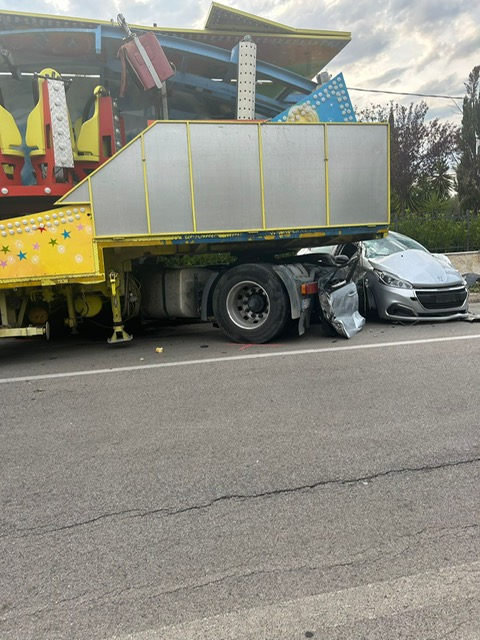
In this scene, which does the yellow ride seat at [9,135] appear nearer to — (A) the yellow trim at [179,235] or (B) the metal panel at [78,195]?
(B) the metal panel at [78,195]

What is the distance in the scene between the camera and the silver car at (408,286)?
325 inches

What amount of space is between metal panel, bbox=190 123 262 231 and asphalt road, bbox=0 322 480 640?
2.42 meters

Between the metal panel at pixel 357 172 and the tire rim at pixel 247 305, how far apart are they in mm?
1476

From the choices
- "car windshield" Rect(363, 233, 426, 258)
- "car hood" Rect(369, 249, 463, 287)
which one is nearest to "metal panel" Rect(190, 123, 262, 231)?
"car hood" Rect(369, 249, 463, 287)

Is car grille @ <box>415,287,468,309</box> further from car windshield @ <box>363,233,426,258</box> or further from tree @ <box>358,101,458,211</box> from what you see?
tree @ <box>358,101,458,211</box>

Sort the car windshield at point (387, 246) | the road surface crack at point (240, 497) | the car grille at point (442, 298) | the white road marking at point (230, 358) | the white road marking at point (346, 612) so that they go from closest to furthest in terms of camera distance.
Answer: the white road marking at point (346, 612)
the road surface crack at point (240, 497)
the white road marking at point (230, 358)
the car grille at point (442, 298)
the car windshield at point (387, 246)

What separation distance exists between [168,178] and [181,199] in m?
0.31

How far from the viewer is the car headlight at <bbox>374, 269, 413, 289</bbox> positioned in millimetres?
8273

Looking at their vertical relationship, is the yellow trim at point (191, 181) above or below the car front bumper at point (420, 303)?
above

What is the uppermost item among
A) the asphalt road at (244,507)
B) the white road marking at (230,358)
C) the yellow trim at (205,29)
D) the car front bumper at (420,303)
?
the yellow trim at (205,29)

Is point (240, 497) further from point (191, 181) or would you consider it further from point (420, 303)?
point (420, 303)

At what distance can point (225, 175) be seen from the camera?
6.94m

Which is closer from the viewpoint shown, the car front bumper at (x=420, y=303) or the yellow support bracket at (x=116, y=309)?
the yellow support bracket at (x=116, y=309)

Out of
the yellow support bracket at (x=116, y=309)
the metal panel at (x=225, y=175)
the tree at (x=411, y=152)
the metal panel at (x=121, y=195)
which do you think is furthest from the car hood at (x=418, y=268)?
the tree at (x=411, y=152)
